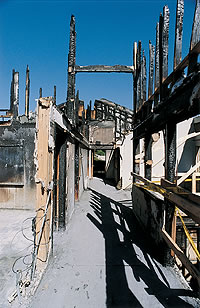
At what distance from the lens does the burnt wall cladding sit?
7.45 m

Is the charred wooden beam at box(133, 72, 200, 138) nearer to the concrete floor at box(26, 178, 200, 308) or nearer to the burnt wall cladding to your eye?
the concrete floor at box(26, 178, 200, 308)

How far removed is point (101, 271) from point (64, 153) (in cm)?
301

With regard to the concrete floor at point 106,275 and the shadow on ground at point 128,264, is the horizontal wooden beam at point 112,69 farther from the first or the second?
the concrete floor at point 106,275

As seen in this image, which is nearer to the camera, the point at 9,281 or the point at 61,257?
the point at 9,281

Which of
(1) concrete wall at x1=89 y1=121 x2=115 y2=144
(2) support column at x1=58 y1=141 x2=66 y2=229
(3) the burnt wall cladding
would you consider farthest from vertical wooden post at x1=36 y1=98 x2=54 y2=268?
(1) concrete wall at x1=89 y1=121 x2=115 y2=144

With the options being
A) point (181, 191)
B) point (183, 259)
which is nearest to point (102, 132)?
point (181, 191)

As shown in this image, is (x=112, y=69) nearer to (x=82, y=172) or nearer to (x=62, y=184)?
(x=62, y=184)

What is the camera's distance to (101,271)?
3.27m

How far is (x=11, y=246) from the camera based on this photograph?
171 inches

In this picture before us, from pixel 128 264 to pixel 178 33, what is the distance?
14.7ft

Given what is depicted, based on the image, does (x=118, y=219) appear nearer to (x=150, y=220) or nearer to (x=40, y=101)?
(x=150, y=220)

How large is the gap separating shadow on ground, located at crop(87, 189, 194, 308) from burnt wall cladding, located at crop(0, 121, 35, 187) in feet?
11.4

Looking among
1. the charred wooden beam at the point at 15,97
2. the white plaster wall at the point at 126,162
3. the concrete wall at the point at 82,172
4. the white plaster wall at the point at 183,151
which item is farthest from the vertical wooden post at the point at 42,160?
the white plaster wall at the point at 183,151

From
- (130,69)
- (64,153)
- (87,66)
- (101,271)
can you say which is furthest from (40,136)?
(130,69)
